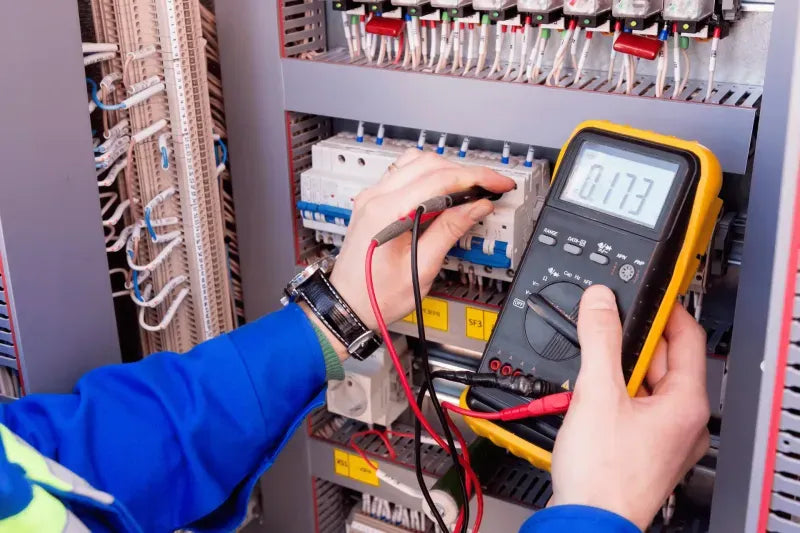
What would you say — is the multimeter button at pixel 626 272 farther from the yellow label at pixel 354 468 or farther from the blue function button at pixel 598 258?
the yellow label at pixel 354 468

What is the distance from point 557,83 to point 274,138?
0.43 m

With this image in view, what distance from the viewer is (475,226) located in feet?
3.53

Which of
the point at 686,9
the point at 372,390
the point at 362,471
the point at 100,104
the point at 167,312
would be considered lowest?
the point at 362,471

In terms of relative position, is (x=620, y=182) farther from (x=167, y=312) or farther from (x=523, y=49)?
(x=167, y=312)

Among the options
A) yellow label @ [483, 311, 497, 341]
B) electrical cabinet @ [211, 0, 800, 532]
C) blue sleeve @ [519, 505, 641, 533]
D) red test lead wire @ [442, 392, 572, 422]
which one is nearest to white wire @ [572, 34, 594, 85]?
electrical cabinet @ [211, 0, 800, 532]

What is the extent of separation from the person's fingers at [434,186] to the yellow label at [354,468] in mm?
519

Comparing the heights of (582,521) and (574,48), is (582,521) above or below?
below

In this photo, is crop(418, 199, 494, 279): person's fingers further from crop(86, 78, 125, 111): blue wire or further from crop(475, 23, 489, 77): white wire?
crop(86, 78, 125, 111): blue wire

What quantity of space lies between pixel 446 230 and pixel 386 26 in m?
0.34

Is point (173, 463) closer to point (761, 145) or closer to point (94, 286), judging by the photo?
point (94, 286)

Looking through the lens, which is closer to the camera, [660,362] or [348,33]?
[660,362]

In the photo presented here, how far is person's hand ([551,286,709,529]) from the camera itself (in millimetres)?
734

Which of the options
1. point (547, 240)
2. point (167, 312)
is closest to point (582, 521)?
point (547, 240)

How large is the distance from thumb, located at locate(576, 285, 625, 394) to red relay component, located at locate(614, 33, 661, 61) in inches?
12.4
